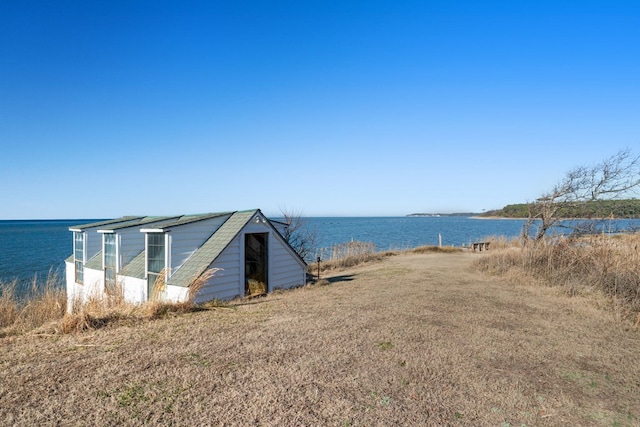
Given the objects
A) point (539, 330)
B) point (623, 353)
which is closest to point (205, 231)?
point (539, 330)

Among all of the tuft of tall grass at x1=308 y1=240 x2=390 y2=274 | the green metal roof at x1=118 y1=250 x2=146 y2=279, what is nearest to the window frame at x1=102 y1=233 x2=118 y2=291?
the green metal roof at x1=118 y1=250 x2=146 y2=279

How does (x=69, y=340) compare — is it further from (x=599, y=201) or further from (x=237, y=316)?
(x=599, y=201)

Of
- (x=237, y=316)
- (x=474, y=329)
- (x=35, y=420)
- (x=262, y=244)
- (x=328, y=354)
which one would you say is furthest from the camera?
(x=262, y=244)

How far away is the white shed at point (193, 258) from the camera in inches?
396

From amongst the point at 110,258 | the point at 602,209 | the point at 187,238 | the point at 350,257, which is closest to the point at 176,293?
the point at 187,238

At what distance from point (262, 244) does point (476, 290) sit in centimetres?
695

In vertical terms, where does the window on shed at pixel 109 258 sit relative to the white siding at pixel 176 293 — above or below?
above

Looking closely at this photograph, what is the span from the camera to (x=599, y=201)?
658 inches

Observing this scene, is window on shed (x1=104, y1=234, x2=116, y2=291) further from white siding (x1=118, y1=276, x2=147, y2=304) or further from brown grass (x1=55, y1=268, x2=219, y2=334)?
brown grass (x1=55, y1=268, x2=219, y2=334)

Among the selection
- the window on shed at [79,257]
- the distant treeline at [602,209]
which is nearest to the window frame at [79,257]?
the window on shed at [79,257]

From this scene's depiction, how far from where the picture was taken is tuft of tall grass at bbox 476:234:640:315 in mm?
8867

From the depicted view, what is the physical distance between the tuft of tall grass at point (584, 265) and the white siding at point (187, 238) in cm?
1030

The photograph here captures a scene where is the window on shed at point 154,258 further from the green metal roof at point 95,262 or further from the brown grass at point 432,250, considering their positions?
the brown grass at point 432,250

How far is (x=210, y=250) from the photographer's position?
→ 34.5 ft
